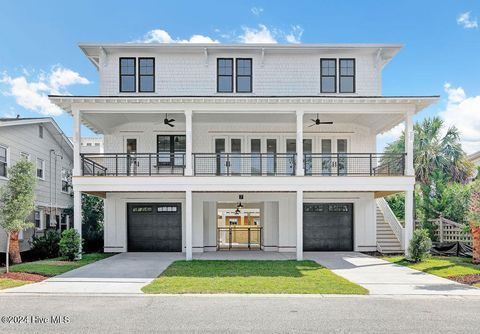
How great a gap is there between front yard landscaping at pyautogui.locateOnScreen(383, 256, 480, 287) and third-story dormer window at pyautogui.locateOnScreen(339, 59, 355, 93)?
7640mm

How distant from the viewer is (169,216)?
19891 millimetres

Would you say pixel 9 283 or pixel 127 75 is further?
pixel 127 75

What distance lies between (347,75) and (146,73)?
30.2 feet

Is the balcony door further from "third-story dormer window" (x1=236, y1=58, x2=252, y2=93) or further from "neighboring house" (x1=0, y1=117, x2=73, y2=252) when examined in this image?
"neighboring house" (x1=0, y1=117, x2=73, y2=252)

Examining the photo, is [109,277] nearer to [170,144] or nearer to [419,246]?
[170,144]

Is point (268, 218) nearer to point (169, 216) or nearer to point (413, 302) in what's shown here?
point (169, 216)

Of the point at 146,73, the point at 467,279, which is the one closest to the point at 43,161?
the point at 146,73

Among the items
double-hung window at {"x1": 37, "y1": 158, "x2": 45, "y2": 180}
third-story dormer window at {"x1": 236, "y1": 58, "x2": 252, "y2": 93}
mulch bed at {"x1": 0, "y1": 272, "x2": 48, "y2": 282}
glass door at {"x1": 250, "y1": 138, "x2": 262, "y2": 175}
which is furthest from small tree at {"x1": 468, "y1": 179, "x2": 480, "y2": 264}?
double-hung window at {"x1": 37, "y1": 158, "x2": 45, "y2": 180}

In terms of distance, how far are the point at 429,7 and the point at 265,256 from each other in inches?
562

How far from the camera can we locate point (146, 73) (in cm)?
1953

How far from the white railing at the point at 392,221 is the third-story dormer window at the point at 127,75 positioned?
43.5 ft

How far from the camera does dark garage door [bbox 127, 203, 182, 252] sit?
780 inches

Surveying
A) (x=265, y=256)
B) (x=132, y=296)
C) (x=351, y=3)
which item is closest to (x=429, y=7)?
(x=351, y=3)

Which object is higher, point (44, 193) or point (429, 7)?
point (429, 7)
